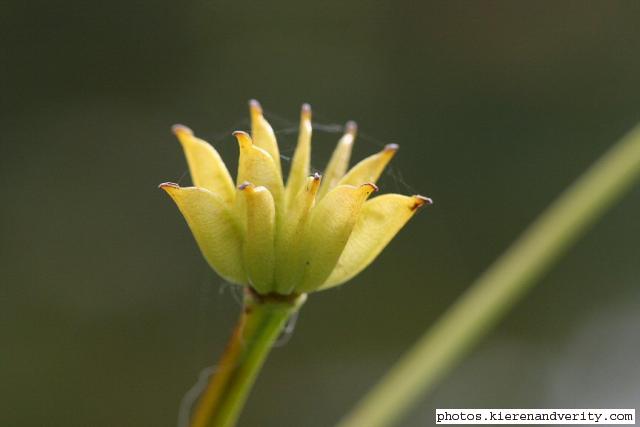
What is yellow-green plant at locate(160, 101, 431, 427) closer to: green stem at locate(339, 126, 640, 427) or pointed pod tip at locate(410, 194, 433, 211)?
pointed pod tip at locate(410, 194, 433, 211)

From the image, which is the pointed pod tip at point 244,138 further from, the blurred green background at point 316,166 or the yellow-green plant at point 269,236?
the blurred green background at point 316,166

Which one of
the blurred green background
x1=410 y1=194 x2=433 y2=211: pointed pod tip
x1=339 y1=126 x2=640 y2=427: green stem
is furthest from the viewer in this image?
the blurred green background

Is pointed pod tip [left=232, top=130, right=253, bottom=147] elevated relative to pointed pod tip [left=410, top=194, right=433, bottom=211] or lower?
elevated

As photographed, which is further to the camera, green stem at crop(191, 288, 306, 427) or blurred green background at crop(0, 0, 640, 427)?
blurred green background at crop(0, 0, 640, 427)

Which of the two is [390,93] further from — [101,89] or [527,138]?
[101,89]

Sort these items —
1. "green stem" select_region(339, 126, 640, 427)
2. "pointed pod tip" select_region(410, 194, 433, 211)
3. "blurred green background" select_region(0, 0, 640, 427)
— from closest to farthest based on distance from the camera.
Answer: "pointed pod tip" select_region(410, 194, 433, 211) < "green stem" select_region(339, 126, 640, 427) < "blurred green background" select_region(0, 0, 640, 427)

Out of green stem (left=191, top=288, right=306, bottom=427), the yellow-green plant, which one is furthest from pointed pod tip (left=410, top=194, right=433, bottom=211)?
green stem (left=191, top=288, right=306, bottom=427)
